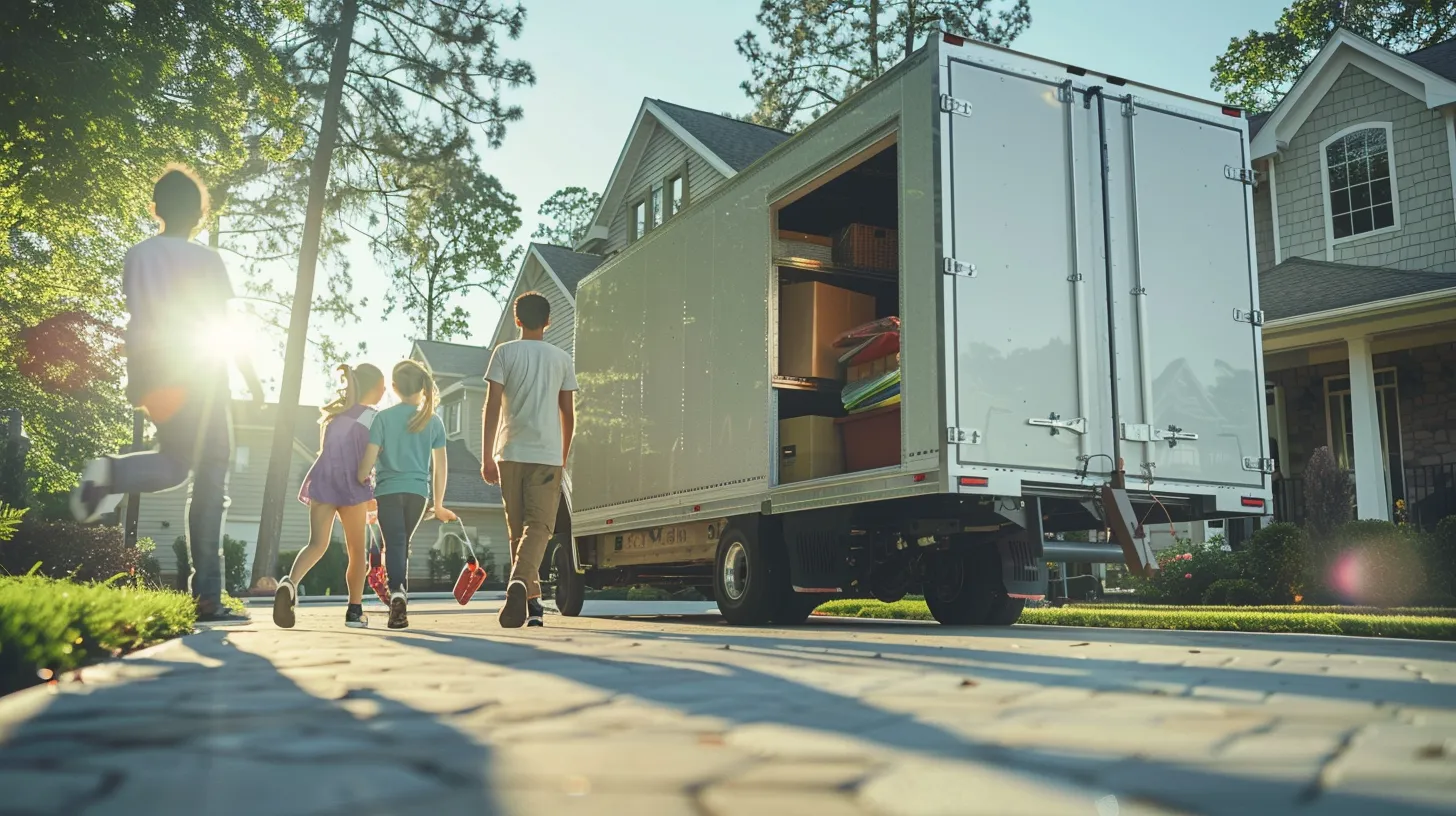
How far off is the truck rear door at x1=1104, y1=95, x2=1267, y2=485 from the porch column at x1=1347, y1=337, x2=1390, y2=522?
31.0ft

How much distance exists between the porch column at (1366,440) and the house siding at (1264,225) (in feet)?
14.6

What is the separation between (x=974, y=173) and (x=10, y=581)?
609 cm

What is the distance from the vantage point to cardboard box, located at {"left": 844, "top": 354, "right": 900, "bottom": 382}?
31.1 ft

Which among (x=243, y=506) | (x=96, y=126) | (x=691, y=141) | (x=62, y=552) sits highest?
(x=691, y=141)

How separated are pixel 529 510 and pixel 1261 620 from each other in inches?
236

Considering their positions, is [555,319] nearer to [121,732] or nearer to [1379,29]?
[1379,29]

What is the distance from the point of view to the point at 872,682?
4.58 meters

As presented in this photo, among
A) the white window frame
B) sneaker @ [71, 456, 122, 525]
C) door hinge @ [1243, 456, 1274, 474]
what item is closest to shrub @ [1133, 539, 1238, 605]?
the white window frame

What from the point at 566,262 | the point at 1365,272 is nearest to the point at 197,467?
the point at 1365,272

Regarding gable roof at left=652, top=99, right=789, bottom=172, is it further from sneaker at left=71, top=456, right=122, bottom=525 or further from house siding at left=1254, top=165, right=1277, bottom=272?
sneaker at left=71, top=456, right=122, bottom=525

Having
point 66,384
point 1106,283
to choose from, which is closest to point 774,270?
point 1106,283

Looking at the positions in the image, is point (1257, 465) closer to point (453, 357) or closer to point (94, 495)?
point (94, 495)

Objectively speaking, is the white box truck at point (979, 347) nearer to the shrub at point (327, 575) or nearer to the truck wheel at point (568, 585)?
the truck wheel at point (568, 585)

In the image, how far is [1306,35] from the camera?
36.1m
